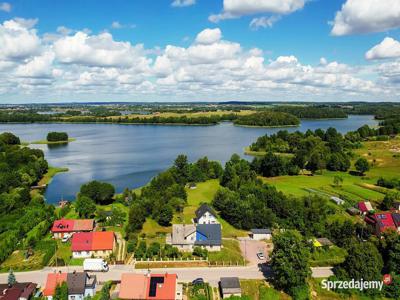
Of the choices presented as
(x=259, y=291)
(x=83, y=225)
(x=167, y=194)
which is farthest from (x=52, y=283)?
(x=167, y=194)

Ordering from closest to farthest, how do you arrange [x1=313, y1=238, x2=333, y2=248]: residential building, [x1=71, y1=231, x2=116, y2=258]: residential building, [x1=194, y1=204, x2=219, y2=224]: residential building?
1. [x1=71, y1=231, x2=116, y2=258]: residential building
2. [x1=313, y1=238, x2=333, y2=248]: residential building
3. [x1=194, y1=204, x2=219, y2=224]: residential building

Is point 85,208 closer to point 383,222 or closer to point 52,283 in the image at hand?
point 52,283

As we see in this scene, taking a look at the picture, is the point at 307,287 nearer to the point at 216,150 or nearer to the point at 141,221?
the point at 141,221

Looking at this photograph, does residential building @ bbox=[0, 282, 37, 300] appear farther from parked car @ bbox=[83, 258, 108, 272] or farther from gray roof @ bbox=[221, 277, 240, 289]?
gray roof @ bbox=[221, 277, 240, 289]

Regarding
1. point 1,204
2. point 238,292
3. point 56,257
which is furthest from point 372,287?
point 1,204

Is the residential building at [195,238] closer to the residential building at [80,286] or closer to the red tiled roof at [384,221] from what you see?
the residential building at [80,286]

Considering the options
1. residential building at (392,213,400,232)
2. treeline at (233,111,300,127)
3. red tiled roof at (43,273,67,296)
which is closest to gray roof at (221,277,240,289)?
red tiled roof at (43,273,67,296)
